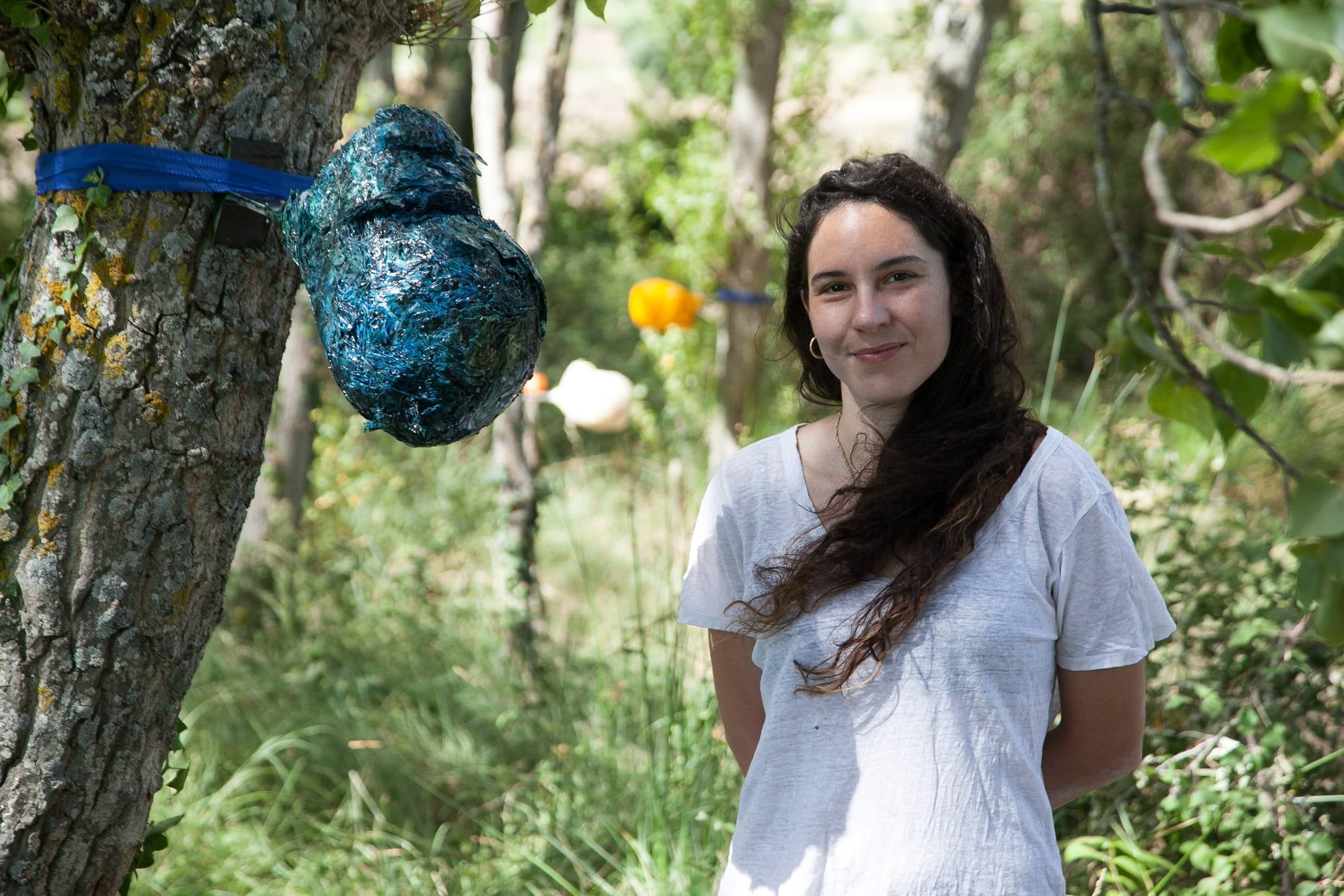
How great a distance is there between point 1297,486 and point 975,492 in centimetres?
67

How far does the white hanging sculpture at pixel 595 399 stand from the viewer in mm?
3361

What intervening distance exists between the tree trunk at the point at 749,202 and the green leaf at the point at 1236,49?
15.1ft

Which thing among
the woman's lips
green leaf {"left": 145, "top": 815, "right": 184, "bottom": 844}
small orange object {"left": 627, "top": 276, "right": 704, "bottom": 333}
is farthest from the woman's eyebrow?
small orange object {"left": 627, "top": 276, "right": 704, "bottom": 333}

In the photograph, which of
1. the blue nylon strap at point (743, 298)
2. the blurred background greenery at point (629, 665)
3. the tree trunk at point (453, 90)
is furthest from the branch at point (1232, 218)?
the tree trunk at point (453, 90)

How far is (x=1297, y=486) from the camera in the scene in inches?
27.2

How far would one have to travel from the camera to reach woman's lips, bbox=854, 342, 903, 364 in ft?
A: 4.63

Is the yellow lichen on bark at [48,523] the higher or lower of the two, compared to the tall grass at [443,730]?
higher

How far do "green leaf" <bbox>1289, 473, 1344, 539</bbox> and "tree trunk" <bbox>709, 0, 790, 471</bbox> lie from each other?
4.73 meters

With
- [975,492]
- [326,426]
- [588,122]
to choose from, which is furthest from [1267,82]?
[588,122]

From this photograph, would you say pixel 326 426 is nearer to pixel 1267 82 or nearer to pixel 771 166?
pixel 771 166

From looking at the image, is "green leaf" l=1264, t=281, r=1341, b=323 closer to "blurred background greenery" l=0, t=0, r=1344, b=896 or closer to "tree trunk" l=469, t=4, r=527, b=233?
"blurred background greenery" l=0, t=0, r=1344, b=896

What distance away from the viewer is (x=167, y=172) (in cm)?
122

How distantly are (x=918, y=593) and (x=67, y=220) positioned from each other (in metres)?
1.09

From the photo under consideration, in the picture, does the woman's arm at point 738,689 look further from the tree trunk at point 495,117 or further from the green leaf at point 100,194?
the tree trunk at point 495,117
